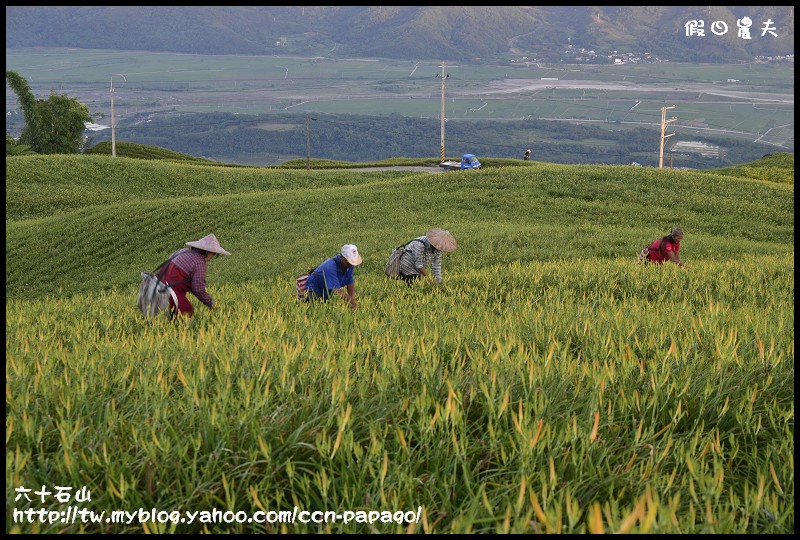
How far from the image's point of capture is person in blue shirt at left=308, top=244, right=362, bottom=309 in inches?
346

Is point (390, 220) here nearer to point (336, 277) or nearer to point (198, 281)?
point (336, 277)

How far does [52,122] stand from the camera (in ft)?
246

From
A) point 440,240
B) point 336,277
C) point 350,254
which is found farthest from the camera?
point 440,240

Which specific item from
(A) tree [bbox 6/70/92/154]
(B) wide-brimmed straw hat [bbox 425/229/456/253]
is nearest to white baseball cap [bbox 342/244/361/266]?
(B) wide-brimmed straw hat [bbox 425/229/456/253]

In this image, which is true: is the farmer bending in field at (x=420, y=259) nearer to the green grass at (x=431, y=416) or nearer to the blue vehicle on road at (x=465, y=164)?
the green grass at (x=431, y=416)

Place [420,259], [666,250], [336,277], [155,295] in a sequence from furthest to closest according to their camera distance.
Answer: [666,250]
[420,259]
[336,277]
[155,295]

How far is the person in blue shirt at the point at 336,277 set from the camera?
880 cm

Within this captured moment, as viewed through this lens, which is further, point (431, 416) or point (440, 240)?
point (440, 240)

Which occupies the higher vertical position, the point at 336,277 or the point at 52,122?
the point at 52,122

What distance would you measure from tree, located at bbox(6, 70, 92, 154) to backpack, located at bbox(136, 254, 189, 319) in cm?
7421

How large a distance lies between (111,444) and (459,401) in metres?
1.79

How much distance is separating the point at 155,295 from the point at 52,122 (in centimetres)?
7680

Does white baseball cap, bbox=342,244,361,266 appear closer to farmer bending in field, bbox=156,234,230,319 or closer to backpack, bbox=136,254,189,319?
farmer bending in field, bbox=156,234,230,319

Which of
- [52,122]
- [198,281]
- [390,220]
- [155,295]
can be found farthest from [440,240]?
[52,122]
